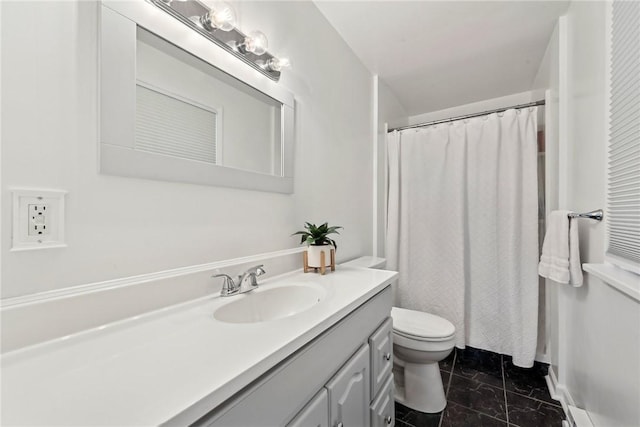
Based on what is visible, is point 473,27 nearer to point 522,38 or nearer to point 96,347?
point 522,38

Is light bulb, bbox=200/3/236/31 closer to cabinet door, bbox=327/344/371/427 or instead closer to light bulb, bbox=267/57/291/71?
light bulb, bbox=267/57/291/71

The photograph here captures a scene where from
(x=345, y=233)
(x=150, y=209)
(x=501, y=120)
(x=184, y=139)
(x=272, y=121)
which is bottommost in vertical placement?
(x=345, y=233)

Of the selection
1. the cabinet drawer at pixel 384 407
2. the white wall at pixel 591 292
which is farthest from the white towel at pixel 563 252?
the cabinet drawer at pixel 384 407

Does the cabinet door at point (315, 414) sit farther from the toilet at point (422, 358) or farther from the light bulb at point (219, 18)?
the light bulb at point (219, 18)

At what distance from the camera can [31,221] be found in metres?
0.60

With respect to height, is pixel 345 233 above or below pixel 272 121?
below

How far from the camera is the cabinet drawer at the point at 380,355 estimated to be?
106 centimetres

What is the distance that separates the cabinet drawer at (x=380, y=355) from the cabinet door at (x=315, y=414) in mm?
354

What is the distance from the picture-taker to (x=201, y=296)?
2.97 ft

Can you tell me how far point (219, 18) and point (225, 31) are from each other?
0.07 m

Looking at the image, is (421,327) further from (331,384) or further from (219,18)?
(219,18)

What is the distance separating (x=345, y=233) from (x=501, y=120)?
1.46 metres

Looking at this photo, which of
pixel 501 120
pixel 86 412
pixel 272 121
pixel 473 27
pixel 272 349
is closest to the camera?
pixel 86 412

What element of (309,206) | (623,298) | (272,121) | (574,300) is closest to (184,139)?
(272,121)
